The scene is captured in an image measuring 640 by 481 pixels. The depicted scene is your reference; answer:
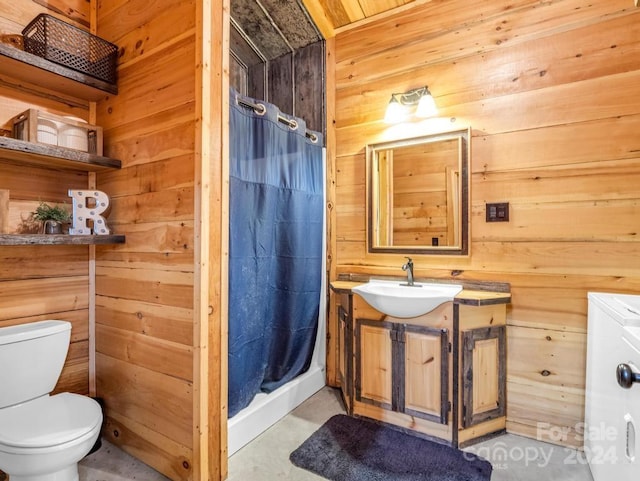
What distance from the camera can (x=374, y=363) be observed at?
1.89m

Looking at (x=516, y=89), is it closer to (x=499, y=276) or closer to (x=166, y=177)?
(x=499, y=276)

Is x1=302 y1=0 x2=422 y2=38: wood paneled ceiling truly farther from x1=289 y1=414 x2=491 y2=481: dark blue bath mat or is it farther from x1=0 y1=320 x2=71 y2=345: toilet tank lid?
x1=289 y1=414 x2=491 y2=481: dark blue bath mat

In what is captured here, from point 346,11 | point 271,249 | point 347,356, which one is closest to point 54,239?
point 271,249

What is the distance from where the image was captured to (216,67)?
57.0 inches

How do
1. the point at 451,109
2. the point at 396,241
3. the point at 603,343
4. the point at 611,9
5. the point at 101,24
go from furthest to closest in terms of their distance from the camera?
the point at 396,241 → the point at 451,109 → the point at 101,24 → the point at 611,9 → the point at 603,343

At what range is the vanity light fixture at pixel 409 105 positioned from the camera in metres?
2.02

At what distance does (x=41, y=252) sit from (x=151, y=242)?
0.61 metres

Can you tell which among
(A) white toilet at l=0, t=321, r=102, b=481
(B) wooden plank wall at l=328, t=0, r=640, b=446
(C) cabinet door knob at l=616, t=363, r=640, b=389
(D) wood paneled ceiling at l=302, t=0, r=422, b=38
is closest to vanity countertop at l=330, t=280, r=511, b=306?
(B) wooden plank wall at l=328, t=0, r=640, b=446

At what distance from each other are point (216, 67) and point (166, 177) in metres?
0.54

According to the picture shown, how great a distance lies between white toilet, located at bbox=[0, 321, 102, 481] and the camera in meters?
1.18

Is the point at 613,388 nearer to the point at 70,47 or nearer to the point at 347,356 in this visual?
the point at 347,356

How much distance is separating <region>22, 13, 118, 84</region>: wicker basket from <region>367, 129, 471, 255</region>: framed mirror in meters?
1.58

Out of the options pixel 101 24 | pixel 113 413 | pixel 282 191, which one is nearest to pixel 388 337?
pixel 282 191

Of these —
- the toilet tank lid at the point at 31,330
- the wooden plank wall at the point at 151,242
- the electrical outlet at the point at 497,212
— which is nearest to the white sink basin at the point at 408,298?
the electrical outlet at the point at 497,212
